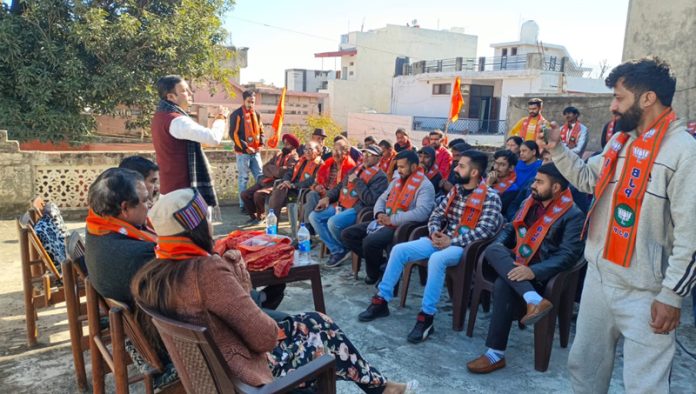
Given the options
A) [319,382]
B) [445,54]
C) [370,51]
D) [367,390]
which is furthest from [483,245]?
[445,54]

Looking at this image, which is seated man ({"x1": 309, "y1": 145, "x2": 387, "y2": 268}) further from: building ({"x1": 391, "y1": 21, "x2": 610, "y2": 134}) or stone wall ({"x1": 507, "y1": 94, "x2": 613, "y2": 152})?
building ({"x1": 391, "y1": 21, "x2": 610, "y2": 134})

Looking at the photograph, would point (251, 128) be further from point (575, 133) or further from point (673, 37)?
point (673, 37)

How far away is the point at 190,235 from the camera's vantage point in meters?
1.93

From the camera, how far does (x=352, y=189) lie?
5.67 m

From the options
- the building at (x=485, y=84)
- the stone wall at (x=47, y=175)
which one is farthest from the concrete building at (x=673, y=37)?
the building at (x=485, y=84)

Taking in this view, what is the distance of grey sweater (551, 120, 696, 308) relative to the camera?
199 centimetres

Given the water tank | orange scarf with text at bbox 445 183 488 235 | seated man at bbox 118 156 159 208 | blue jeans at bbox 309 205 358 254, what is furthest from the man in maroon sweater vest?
the water tank

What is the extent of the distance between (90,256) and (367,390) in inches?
63.0

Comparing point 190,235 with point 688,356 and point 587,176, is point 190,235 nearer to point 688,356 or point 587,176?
point 587,176

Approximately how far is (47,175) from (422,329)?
6289 millimetres

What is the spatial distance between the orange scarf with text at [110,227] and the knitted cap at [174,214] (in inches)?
26.7

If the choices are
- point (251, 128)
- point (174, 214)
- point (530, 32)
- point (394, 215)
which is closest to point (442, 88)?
point (530, 32)

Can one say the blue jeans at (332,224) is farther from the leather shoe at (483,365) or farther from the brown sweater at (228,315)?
the brown sweater at (228,315)

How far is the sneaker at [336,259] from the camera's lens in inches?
213
